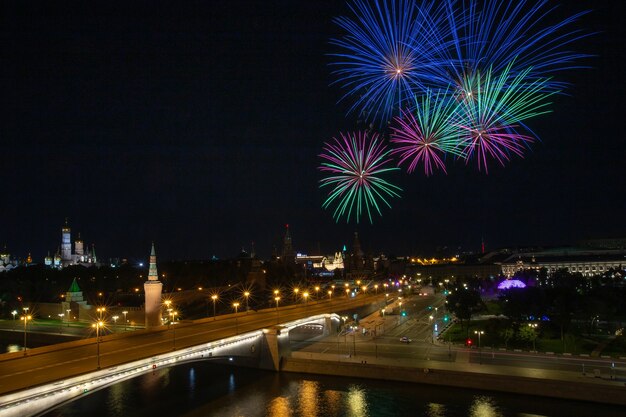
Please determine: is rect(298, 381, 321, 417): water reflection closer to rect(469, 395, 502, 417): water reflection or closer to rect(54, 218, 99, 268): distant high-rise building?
rect(469, 395, 502, 417): water reflection

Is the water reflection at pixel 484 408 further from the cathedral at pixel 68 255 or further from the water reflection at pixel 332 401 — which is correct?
the cathedral at pixel 68 255

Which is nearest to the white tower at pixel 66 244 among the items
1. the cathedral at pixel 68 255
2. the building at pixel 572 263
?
the cathedral at pixel 68 255

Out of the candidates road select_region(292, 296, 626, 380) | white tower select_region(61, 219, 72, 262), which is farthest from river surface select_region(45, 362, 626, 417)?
white tower select_region(61, 219, 72, 262)

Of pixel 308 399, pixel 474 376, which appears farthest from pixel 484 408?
pixel 308 399

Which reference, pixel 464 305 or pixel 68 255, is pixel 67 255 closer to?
pixel 68 255

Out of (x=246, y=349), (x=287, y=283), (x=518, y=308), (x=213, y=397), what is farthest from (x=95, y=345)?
(x=287, y=283)

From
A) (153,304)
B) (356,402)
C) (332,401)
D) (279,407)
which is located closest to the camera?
(279,407)
